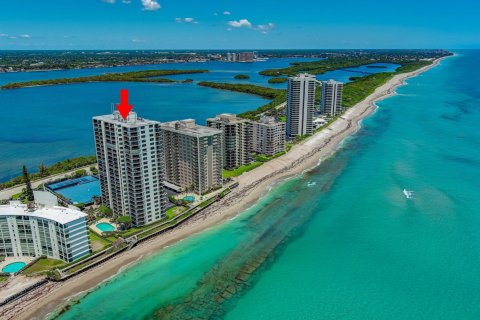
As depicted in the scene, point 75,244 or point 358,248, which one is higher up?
point 75,244

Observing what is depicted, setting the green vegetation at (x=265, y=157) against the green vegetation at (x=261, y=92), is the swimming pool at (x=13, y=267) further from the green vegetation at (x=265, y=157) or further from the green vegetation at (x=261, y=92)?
the green vegetation at (x=261, y=92)

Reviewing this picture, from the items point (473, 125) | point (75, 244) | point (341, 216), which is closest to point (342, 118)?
point (473, 125)

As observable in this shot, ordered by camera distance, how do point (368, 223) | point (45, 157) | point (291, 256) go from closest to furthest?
point (291, 256) < point (368, 223) < point (45, 157)

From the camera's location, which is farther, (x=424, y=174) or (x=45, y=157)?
(x=45, y=157)

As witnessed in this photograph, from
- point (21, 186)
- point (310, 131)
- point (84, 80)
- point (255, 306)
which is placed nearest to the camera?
point (255, 306)

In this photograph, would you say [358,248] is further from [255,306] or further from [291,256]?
[255,306]

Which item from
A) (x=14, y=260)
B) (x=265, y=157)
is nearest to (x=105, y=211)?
(x=14, y=260)

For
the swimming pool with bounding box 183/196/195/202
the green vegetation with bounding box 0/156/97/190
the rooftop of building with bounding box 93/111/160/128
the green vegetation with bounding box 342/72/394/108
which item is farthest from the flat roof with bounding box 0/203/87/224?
the green vegetation with bounding box 342/72/394/108
